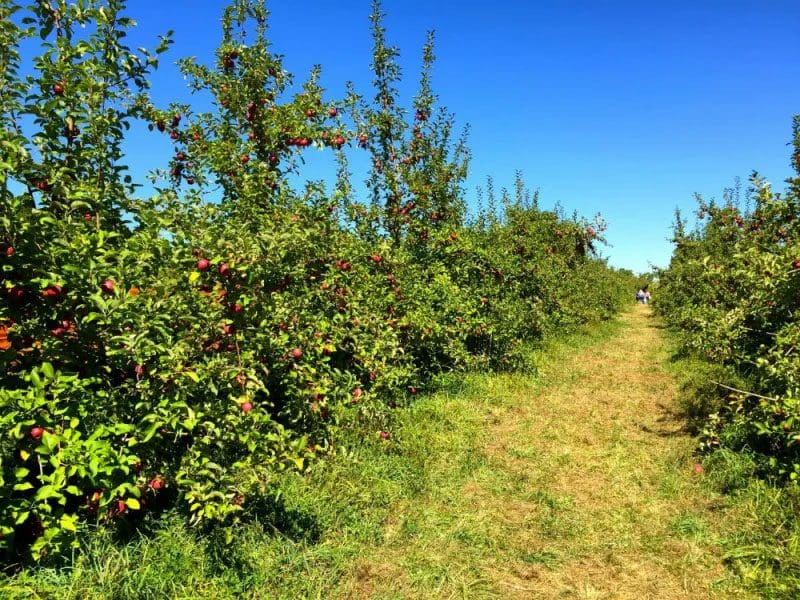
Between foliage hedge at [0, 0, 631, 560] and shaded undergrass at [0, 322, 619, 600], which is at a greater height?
foliage hedge at [0, 0, 631, 560]

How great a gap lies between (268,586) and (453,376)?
4.99m

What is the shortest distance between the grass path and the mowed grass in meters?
0.01

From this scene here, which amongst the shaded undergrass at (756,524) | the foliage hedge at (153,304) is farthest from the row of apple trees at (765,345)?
the foliage hedge at (153,304)

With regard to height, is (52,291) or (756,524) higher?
(52,291)

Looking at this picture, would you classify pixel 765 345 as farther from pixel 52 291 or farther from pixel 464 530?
pixel 52 291

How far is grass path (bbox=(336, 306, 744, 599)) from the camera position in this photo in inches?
131

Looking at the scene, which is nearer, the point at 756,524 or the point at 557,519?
the point at 756,524

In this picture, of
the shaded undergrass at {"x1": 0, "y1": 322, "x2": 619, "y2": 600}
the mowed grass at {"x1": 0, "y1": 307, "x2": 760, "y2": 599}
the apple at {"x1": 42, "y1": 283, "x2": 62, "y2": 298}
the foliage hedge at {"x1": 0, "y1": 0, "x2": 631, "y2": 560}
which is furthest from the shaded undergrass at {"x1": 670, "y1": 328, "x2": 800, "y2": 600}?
the apple at {"x1": 42, "y1": 283, "x2": 62, "y2": 298}

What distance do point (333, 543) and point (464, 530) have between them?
1.11m

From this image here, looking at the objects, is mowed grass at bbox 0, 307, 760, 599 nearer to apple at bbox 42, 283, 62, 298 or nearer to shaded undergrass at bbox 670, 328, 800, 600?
shaded undergrass at bbox 670, 328, 800, 600

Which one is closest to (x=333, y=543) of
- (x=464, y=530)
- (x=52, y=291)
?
(x=464, y=530)

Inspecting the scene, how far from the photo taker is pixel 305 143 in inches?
205

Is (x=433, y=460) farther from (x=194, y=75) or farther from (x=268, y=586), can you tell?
(x=194, y=75)

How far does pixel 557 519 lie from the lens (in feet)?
13.7
